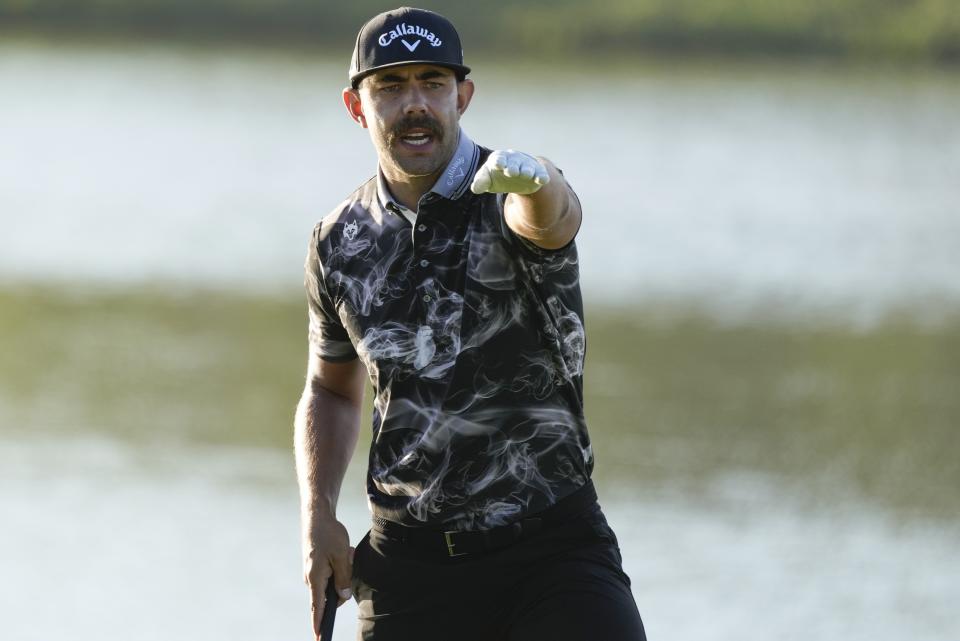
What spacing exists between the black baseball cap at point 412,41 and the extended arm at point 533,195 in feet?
1.27

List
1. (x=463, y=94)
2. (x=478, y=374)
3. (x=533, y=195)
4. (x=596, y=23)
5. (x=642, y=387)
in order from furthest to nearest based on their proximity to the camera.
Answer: (x=596, y=23), (x=642, y=387), (x=463, y=94), (x=478, y=374), (x=533, y=195)

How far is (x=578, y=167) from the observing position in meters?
20.4

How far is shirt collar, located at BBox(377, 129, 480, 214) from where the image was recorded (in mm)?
3668

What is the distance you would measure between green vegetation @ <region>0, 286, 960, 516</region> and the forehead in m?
6.06

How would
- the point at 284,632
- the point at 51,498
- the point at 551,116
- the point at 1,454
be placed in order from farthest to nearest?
the point at 551,116
the point at 1,454
the point at 51,498
the point at 284,632

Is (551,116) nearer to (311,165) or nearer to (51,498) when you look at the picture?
(311,165)

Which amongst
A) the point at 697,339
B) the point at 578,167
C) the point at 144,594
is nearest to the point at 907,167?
the point at 578,167

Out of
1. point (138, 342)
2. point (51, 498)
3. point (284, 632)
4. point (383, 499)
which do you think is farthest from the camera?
point (138, 342)

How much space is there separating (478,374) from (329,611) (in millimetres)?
672

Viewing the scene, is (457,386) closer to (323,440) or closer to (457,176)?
(457,176)

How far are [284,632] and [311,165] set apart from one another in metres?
13.8

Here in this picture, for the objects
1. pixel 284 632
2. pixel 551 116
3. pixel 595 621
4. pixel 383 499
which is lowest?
pixel 284 632

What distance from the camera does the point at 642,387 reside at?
1182cm

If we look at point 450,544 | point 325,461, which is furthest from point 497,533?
point 325,461
